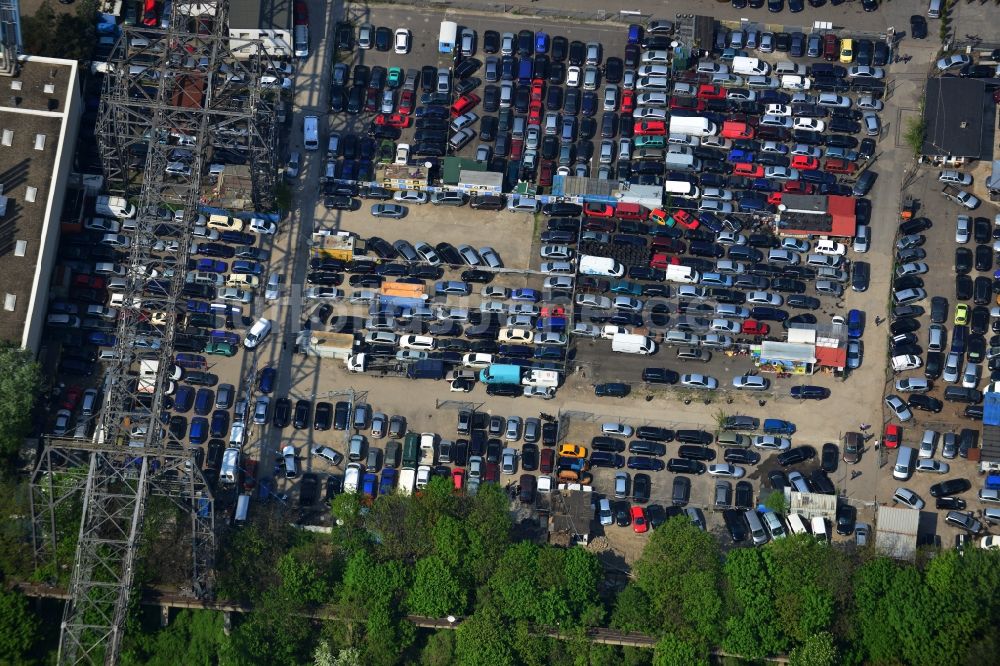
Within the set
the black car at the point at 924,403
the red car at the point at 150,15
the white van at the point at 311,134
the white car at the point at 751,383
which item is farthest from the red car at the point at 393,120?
the black car at the point at 924,403

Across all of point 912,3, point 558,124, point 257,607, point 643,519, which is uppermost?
point 912,3

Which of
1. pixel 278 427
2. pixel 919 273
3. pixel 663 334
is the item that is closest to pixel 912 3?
pixel 919 273

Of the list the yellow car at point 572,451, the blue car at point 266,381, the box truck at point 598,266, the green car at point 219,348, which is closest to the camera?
the yellow car at point 572,451

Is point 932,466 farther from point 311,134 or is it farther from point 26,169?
point 26,169

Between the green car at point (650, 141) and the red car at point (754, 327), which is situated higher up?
the green car at point (650, 141)

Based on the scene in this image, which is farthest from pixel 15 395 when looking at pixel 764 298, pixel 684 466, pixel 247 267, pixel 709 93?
pixel 709 93

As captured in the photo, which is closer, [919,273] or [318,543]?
[318,543]

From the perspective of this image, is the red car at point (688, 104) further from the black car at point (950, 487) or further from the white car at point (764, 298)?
the black car at point (950, 487)

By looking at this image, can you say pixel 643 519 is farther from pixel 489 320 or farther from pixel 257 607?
pixel 257 607
